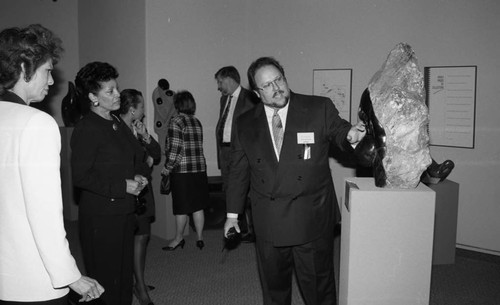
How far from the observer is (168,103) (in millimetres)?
5867

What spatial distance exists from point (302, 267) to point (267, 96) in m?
1.02

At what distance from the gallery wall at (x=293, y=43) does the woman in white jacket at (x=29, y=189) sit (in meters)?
3.93

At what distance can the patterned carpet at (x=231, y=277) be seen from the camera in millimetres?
3939

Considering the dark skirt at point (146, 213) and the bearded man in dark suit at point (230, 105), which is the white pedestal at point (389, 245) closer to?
the dark skirt at point (146, 213)

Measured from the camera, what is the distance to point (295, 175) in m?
2.82

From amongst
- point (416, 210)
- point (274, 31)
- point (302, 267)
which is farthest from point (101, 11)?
point (416, 210)

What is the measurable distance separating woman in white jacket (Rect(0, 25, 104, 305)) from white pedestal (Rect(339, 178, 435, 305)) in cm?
124

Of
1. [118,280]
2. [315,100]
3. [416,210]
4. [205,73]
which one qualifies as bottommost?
[118,280]

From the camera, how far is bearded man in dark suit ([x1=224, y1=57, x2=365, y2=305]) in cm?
282

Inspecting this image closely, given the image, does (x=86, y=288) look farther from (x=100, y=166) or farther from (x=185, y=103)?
(x=185, y=103)

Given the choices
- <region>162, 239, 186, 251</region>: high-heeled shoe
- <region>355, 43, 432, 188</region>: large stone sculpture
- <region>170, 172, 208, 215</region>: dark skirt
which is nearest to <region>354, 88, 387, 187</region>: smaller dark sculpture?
<region>355, 43, 432, 188</region>: large stone sculpture

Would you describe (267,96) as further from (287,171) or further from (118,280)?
(118,280)

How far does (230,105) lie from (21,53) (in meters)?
3.86

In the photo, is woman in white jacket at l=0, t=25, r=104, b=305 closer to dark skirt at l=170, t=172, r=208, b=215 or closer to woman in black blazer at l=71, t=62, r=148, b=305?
woman in black blazer at l=71, t=62, r=148, b=305
